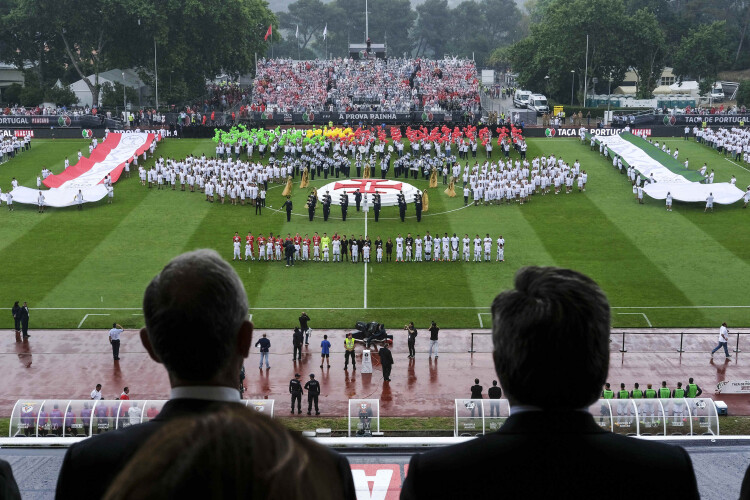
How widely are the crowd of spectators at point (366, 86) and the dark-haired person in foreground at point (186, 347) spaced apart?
212 ft

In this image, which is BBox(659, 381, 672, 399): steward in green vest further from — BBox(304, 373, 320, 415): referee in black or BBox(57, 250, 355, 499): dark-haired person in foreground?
Result: BBox(57, 250, 355, 499): dark-haired person in foreground

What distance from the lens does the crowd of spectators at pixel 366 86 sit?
7256 cm

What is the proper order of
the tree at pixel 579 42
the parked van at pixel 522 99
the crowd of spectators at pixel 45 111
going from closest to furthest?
the crowd of spectators at pixel 45 111, the tree at pixel 579 42, the parked van at pixel 522 99

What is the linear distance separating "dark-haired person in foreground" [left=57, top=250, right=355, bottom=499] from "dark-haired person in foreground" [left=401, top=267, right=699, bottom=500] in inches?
15.2

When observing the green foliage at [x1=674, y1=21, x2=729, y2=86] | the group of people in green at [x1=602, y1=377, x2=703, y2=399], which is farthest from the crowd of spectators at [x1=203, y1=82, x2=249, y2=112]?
the group of people in green at [x1=602, y1=377, x2=703, y2=399]

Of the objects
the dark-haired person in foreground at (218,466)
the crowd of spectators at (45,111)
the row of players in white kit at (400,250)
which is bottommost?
the row of players in white kit at (400,250)

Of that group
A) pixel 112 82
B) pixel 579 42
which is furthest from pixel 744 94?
pixel 112 82

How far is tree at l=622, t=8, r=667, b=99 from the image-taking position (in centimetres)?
8175

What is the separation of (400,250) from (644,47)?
5652cm

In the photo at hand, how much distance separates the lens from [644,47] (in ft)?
274

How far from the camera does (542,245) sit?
36.6 m

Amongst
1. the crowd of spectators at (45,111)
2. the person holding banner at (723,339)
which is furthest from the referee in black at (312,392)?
the crowd of spectators at (45,111)

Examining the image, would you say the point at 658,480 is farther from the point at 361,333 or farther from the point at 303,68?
the point at 303,68

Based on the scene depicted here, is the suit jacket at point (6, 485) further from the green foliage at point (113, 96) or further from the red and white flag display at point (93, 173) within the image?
the green foliage at point (113, 96)
